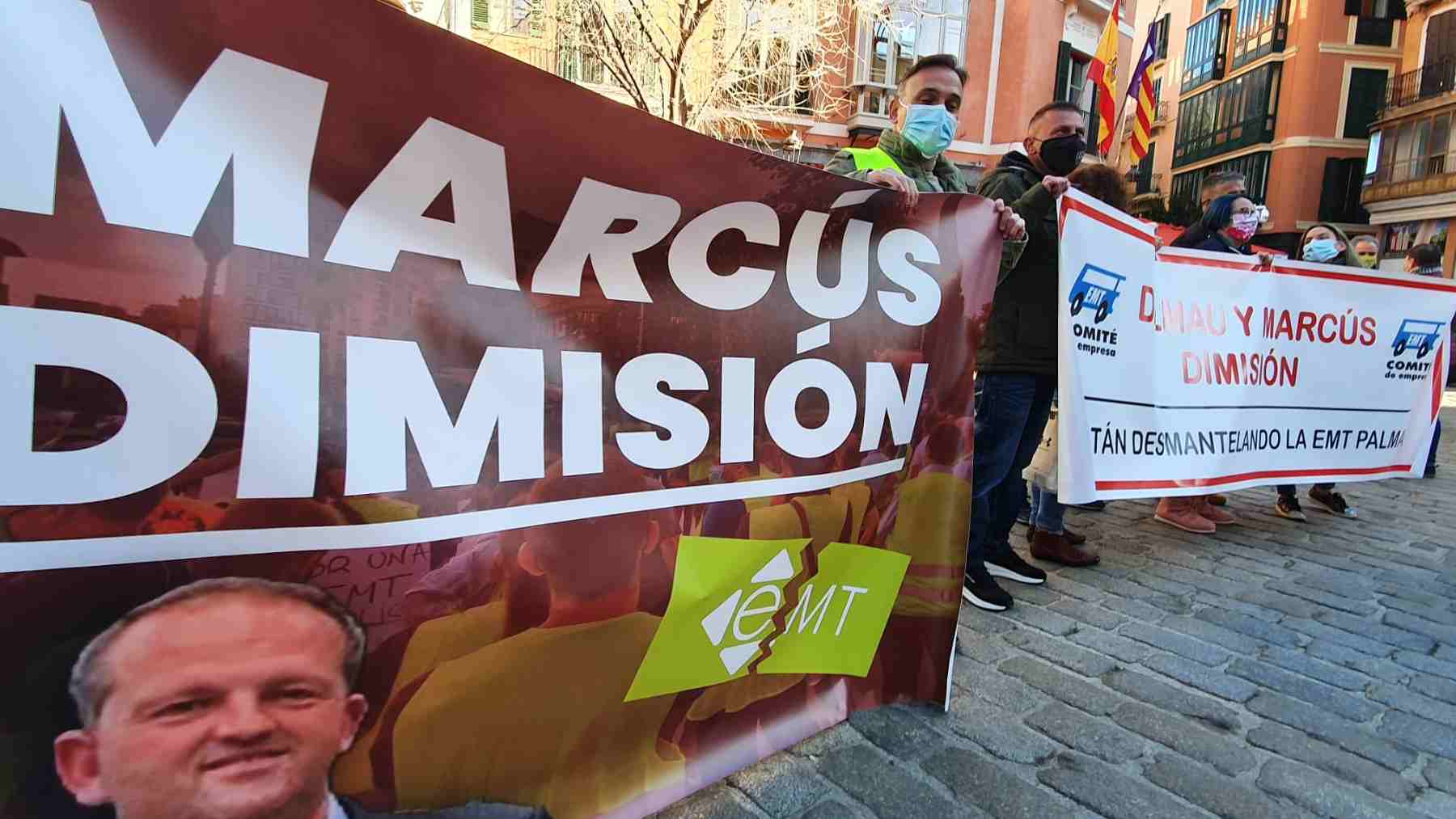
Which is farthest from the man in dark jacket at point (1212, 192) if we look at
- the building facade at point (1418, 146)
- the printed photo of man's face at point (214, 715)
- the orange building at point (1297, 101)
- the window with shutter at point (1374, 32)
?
the window with shutter at point (1374, 32)

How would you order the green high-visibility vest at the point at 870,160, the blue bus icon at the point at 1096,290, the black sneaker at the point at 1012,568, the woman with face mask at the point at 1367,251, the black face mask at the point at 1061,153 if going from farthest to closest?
the woman with face mask at the point at 1367,251, the black sneaker at the point at 1012,568, the black face mask at the point at 1061,153, the blue bus icon at the point at 1096,290, the green high-visibility vest at the point at 870,160

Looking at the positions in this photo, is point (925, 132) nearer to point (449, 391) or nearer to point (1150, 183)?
point (449, 391)

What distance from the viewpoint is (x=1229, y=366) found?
382cm

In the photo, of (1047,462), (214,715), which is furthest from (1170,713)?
(214,715)

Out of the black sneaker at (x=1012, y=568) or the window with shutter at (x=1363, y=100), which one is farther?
the window with shutter at (x=1363, y=100)

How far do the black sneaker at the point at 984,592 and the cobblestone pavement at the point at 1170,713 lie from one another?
7 cm

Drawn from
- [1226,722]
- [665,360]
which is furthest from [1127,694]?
[665,360]

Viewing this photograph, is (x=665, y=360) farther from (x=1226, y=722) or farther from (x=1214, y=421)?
(x=1214, y=421)

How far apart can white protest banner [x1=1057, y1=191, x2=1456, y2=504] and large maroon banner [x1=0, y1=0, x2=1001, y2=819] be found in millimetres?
1271

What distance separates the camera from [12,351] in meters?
1.01

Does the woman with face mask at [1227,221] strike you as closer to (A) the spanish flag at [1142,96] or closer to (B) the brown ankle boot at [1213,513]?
(B) the brown ankle boot at [1213,513]

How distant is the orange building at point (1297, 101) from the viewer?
31.8 m

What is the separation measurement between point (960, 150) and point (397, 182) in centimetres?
2052

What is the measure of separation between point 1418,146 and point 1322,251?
33792 mm
